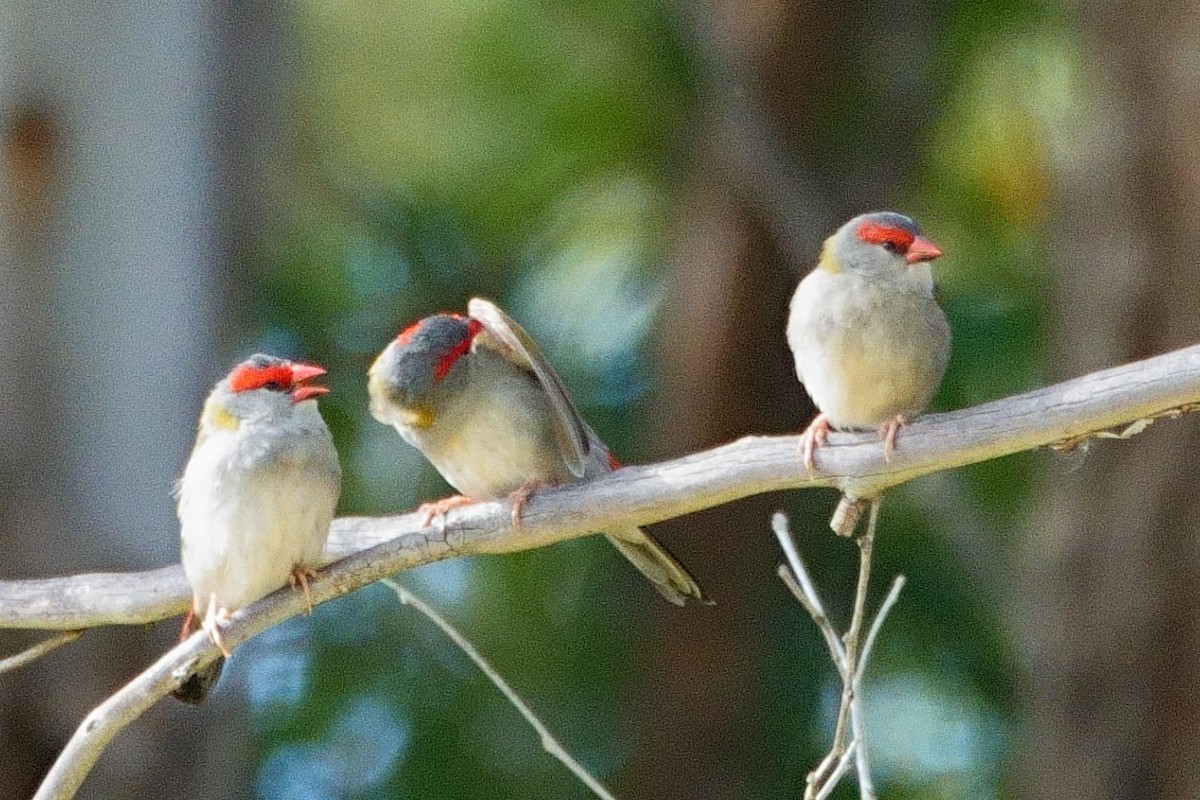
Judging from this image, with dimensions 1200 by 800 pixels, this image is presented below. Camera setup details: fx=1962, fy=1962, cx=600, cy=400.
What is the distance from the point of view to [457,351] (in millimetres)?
5473

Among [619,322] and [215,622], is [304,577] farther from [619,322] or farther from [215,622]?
[619,322]

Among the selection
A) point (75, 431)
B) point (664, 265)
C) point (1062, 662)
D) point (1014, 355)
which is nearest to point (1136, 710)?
point (1062, 662)

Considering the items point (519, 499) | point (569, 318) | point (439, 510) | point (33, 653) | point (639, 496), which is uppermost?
point (569, 318)

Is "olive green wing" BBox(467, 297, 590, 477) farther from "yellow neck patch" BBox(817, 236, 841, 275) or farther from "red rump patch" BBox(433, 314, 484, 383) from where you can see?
"yellow neck patch" BBox(817, 236, 841, 275)

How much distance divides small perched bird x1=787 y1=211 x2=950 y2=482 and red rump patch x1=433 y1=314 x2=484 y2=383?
3.04 feet

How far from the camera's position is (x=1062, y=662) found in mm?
7344

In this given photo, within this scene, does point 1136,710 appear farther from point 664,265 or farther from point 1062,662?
point 664,265

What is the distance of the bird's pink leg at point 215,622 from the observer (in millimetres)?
4512

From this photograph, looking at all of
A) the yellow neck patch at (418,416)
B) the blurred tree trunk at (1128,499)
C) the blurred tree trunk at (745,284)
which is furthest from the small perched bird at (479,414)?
the blurred tree trunk at (745,284)

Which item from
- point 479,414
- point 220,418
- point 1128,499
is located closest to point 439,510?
point 479,414

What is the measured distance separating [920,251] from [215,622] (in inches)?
79.5

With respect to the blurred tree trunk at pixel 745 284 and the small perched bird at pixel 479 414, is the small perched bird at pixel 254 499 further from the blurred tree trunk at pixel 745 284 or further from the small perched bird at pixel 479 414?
the blurred tree trunk at pixel 745 284

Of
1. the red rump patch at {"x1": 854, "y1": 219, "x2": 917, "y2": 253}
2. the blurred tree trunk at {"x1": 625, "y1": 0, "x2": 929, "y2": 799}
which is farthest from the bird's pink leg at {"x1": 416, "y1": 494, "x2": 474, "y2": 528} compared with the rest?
the blurred tree trunk at {"x1": 625, "y1": 0, "x2": 929, "y2": 799}

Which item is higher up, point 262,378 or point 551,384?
point 551,384
